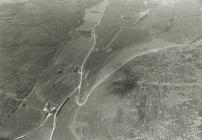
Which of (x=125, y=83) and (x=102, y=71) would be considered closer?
(x=125, y=83)

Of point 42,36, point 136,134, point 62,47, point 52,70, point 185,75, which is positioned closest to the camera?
point 136,134

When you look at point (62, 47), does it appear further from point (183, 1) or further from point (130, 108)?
point (183, 1)

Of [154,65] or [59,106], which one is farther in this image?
[154,65]

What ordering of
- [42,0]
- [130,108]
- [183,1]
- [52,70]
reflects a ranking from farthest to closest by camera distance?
[42,0]
[183,1]
[52,70]
[130,108]

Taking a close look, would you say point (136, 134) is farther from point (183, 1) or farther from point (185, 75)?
point (183, 1)

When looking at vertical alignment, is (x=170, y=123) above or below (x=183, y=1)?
below

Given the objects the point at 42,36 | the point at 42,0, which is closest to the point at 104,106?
the point at 42,36

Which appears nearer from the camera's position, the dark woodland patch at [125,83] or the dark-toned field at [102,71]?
the dark-toned field at [102,71]

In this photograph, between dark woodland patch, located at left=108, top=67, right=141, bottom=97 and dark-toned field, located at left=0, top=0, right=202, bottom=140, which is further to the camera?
dark woodland patch, located at left=108, top=67, right=141, bottom=97

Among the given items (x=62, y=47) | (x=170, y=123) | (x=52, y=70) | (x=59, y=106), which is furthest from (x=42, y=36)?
(x=170, y=123)
